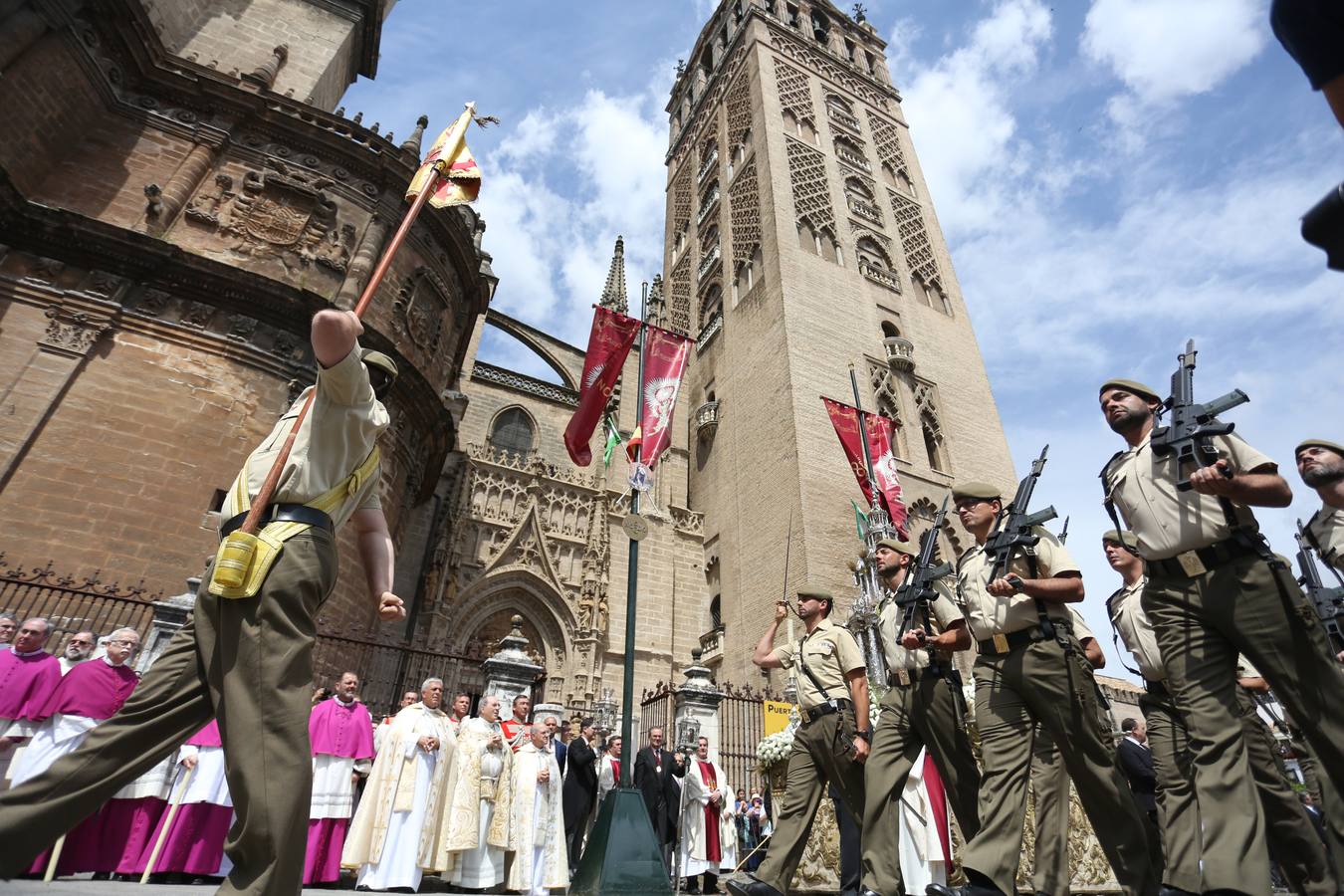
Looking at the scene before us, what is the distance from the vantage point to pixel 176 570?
30.8 ft

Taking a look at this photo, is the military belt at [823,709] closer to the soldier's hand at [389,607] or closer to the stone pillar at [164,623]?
the soldier's hand at [389,607]

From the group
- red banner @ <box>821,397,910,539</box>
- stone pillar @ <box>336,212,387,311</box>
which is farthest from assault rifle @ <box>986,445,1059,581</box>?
stone pillar @ <box>336,212,387,311</box>

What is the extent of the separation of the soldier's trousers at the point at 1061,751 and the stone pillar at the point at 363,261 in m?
12.1

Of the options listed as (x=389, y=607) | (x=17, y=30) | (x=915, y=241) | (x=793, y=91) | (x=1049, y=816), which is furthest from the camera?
(x=793, y=91)

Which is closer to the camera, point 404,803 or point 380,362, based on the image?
point 380,362

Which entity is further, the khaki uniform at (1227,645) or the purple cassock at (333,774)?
the purple cassock at (333,774)

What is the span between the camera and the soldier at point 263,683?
1876 millimetres

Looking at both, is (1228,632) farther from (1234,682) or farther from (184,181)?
(184,181)

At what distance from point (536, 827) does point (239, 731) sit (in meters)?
5.15

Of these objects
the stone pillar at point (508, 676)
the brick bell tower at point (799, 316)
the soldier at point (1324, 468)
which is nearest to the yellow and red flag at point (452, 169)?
the soldier at point (1324, 468)

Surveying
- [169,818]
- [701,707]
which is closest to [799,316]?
[701,707]

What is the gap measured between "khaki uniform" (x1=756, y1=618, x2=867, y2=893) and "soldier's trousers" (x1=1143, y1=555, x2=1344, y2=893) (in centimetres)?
172

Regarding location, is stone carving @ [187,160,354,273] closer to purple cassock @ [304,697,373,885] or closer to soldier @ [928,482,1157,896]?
purple cassock @ [304,697,373,885]

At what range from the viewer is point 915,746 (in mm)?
3865
